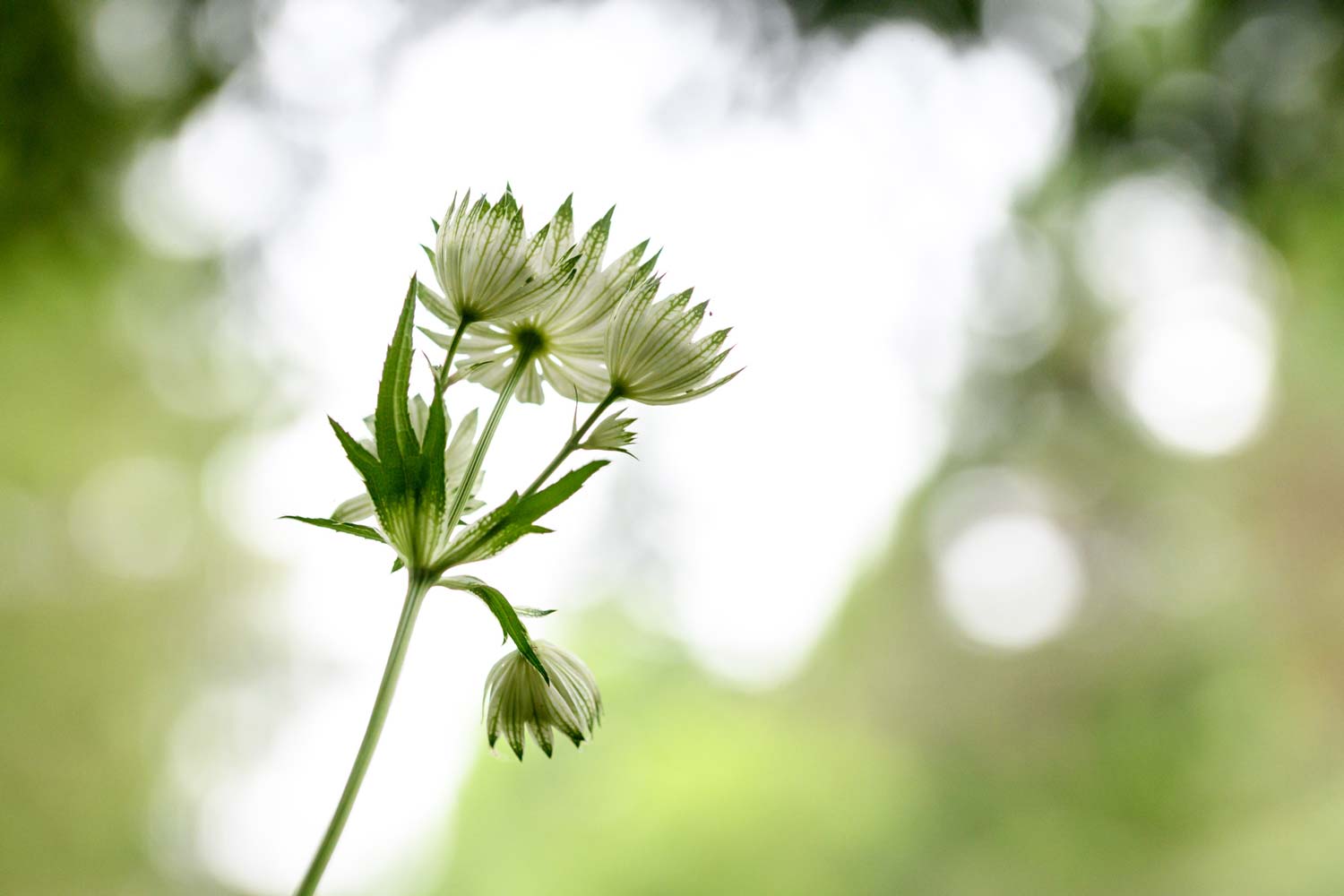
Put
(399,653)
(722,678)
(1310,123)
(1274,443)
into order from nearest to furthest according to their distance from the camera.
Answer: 1. (399,653)
2. (1310,123)
3. (1274,443)
4. (722,678)

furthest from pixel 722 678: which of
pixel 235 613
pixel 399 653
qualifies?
pixel 399 653

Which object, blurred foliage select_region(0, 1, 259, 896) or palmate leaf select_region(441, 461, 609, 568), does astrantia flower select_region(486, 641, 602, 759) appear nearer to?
palmate leaf select_region(441, 461, 609, 568)

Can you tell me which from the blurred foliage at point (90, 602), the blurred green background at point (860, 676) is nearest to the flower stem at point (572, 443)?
the blurred green background at point (860, 676)

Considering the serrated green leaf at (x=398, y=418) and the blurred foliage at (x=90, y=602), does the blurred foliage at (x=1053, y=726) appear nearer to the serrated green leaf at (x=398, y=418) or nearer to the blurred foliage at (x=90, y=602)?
the blurred foliage at (x=90, y=602)

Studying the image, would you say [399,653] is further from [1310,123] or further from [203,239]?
[203,239]

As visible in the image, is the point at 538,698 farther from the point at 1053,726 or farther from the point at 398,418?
the point at 1053,726

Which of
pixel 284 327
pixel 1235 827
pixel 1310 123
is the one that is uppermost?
pixel 284 327

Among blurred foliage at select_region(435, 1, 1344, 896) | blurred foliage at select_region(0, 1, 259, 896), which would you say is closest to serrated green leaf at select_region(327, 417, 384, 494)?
blurred foliage at select_region(0, 1, 259, 896)
